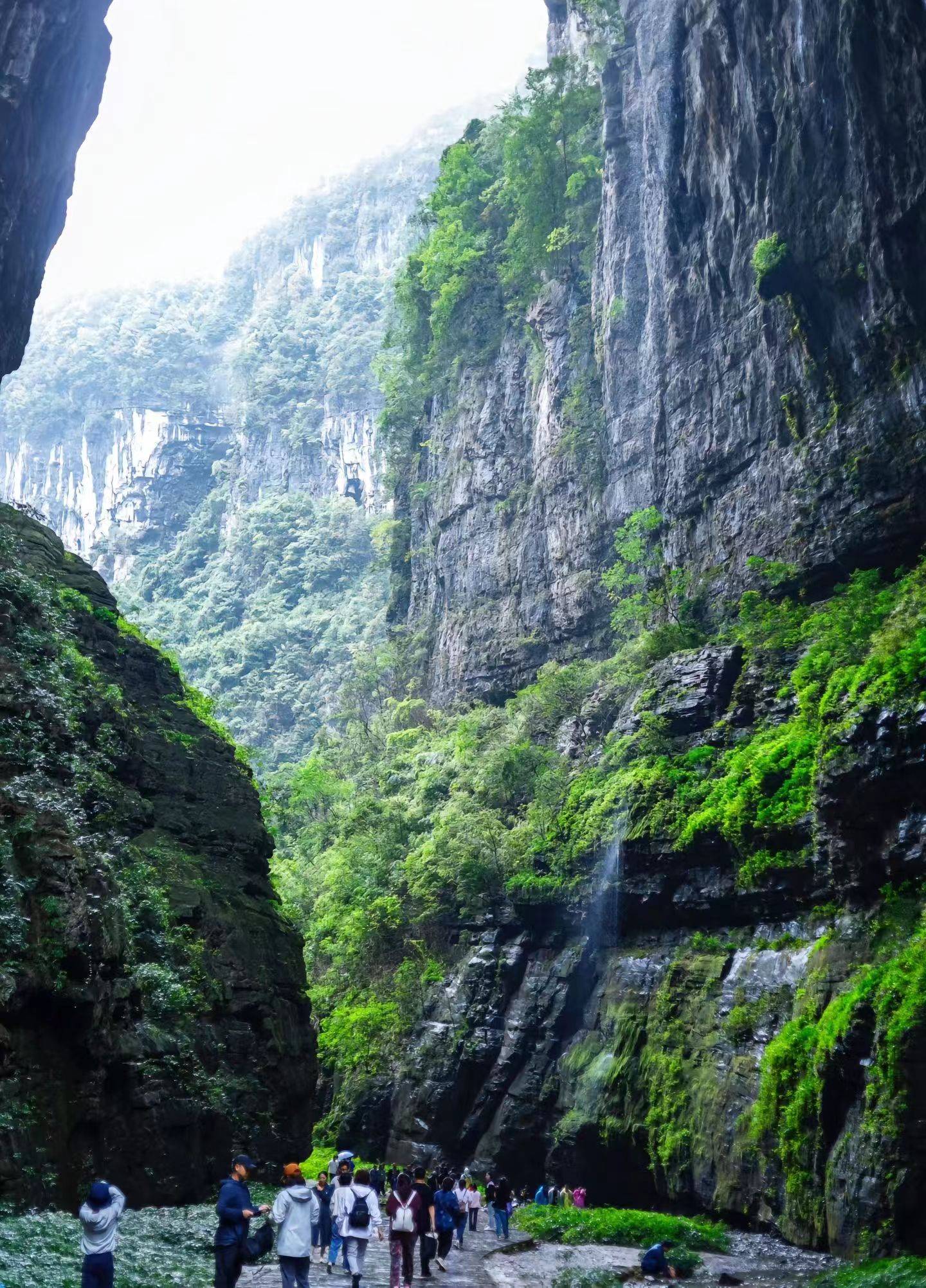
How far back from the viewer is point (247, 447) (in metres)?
105

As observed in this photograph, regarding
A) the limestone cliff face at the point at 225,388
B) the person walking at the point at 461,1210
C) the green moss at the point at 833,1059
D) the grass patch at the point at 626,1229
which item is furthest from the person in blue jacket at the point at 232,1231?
the limestone cliff face at the point at 225,388

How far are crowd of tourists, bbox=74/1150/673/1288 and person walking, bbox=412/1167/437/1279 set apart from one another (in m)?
0.01

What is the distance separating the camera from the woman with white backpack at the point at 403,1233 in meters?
11.2

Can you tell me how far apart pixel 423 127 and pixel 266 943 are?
5739 inches

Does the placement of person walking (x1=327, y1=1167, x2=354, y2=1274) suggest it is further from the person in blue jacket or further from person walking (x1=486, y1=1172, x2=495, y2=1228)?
person walking (x1=486, y1=1172, x2=495, y2=1228)

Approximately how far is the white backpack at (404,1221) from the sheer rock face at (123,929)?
4.26 meters

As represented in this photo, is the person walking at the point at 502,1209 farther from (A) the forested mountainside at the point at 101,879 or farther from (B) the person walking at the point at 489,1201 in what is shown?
(A) the forested mountainside at the point at 101,879

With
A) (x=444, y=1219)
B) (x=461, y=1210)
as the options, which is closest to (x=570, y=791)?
(x=461, y=1210)

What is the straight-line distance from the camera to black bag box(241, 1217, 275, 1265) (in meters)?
8.17

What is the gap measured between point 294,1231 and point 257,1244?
1.49ft

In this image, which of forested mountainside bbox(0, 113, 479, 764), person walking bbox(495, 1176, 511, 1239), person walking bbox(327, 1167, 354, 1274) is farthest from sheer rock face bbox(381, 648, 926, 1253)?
forested mountainside bbox(0, 113, 479, 764)

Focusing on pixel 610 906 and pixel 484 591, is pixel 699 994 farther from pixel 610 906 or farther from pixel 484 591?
pixel 484 591

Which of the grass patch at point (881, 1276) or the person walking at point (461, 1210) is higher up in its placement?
the grass patch at point (881, 1276)

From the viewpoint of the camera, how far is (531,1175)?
2552 centimetres
